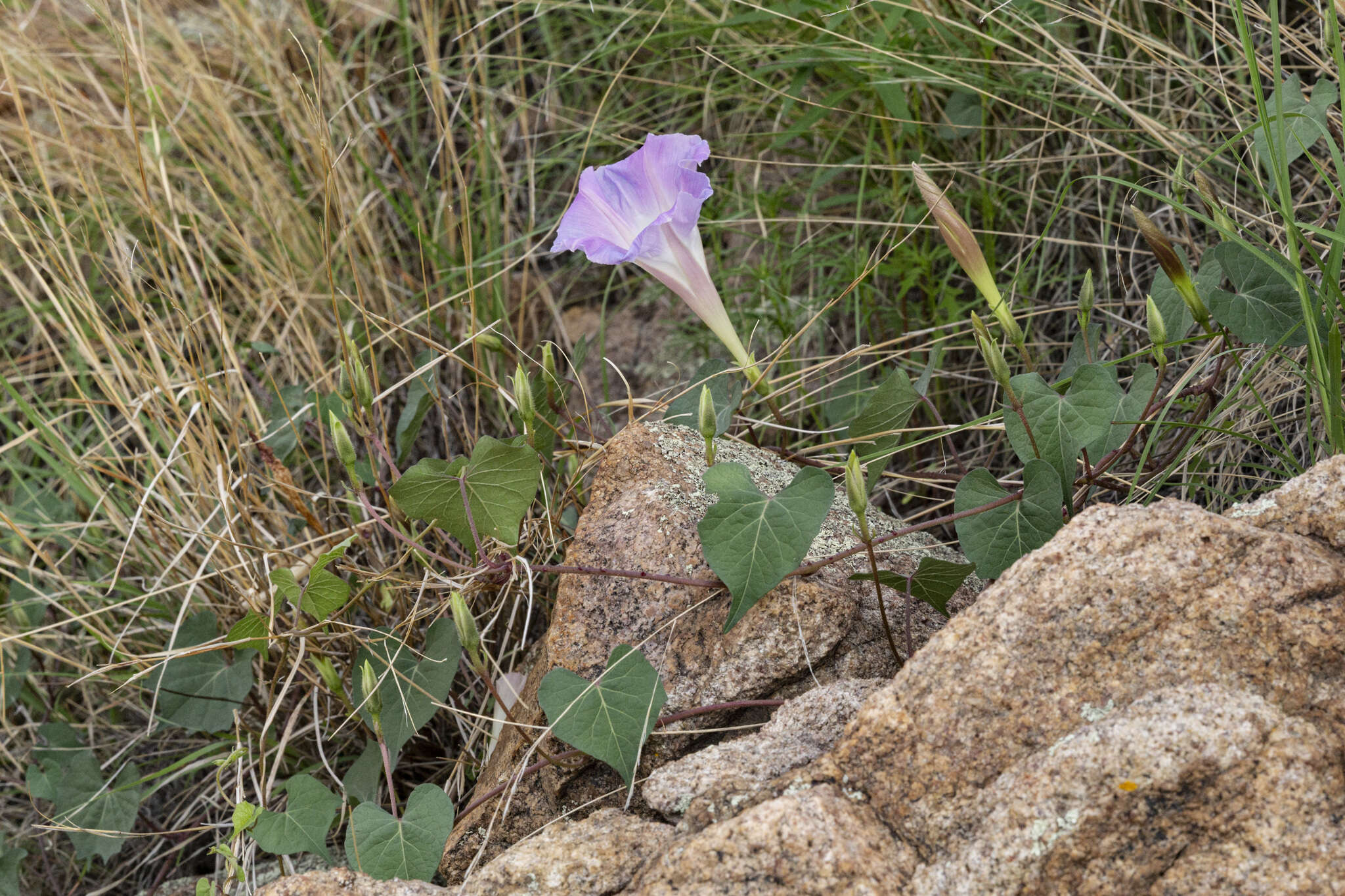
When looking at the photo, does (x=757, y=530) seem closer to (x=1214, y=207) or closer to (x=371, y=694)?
(x=371, y=694)

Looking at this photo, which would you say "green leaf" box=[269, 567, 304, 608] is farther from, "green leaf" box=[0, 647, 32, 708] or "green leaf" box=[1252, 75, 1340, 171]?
"green leaf" box=[1252, 75, 1340, 171]

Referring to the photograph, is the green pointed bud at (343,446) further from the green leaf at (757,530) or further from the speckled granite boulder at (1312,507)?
the speckled granite boulder at (1312,507)

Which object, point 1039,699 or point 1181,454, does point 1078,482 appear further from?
point 1039,699

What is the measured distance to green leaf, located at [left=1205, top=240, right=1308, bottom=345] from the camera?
1687 millimetres

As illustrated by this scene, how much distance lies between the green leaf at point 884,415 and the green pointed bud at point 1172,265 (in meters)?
0.43

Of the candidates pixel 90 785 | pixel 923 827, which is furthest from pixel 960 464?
pixel 90 785

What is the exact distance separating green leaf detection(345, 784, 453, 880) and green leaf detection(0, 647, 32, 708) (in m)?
1.26

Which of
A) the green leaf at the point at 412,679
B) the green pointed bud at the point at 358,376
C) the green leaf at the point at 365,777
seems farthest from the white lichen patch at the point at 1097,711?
the green pointed bud at the point at 358,376

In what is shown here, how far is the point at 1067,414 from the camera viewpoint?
1.61 meters

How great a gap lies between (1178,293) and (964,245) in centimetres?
Result: 39

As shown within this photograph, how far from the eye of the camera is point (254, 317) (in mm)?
3320

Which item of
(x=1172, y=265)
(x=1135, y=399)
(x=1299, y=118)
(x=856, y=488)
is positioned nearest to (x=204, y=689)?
(x=856, y=488)

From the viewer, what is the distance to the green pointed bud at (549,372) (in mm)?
1943

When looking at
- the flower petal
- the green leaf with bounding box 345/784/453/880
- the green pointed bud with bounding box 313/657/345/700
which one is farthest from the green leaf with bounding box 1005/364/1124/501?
the green pointed bud with bounding box 313/657/345/700
